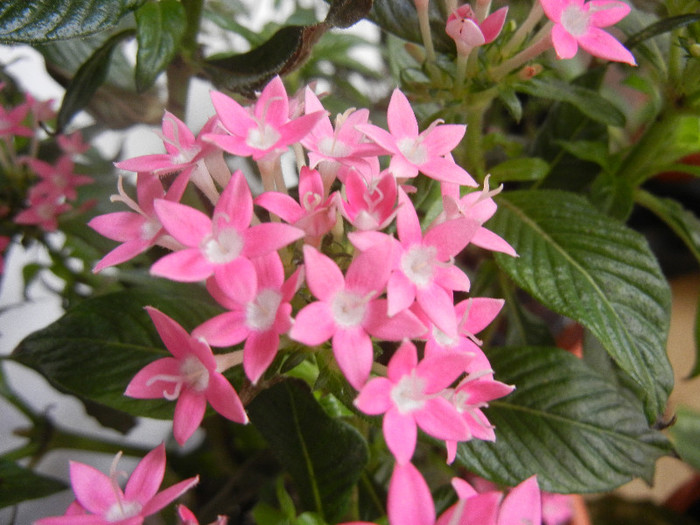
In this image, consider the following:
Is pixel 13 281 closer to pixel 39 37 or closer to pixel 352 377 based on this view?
pixel 39 37

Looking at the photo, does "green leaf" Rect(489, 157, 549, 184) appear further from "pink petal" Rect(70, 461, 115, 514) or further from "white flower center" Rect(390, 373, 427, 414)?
"pink petal" Rect(70, 461, 115, 514)

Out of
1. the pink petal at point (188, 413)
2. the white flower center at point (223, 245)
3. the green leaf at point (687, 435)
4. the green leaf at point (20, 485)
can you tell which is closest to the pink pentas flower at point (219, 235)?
the white flower center at point (223, 245)

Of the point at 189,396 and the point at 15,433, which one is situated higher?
the point at 189,396

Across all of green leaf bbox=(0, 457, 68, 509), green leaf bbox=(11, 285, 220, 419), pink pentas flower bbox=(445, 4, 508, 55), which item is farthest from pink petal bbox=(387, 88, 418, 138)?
green leaf bbox=(0, 457, 68, 509)

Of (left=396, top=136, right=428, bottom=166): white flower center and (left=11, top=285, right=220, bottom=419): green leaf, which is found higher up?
(left=396, top=136, right=428, bottom=166): white flower center

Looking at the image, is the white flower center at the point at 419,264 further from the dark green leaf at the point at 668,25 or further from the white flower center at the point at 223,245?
the dark green leaf at the point at 668,25

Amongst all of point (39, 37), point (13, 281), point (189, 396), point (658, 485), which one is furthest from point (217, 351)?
point (658, 485)

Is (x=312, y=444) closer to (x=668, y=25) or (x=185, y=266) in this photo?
(x=185, y=266)
